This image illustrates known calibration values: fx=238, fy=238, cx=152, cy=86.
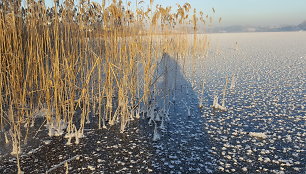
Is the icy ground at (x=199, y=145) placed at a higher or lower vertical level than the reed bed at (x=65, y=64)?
lower

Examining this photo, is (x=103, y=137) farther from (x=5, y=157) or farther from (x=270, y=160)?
(x=270, y=160)

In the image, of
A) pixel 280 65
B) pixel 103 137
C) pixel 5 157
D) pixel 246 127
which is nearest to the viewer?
pixel 5 157

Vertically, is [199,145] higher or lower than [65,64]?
lower

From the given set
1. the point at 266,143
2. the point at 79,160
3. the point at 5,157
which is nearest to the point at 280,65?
the point at 266,143

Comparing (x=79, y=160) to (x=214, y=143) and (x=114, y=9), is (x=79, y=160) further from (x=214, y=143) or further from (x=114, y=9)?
(x=114, y=9)

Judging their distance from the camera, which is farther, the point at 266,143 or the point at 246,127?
the point at 246,127

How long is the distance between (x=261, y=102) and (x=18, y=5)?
331 centimetres

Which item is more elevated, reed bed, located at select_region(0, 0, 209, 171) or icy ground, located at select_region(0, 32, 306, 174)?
reed bed, located at select_region(0, 0, 209, 171)

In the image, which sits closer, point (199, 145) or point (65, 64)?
point (199, 145)

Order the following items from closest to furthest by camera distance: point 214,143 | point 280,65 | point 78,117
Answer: point 214,143 < point 78,117 < point 280,65

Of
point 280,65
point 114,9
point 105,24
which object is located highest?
point 114,9

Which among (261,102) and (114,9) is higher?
(114,9)

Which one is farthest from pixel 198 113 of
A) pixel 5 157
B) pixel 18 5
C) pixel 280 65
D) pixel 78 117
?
pixel 280 65

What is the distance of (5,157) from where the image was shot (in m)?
1.94
